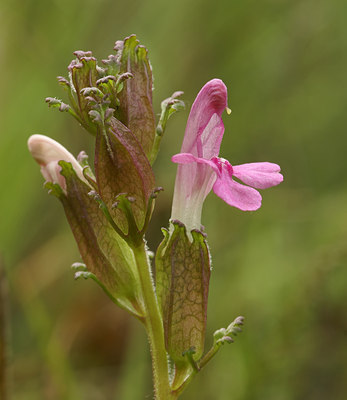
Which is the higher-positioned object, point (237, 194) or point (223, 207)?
point (223, 207)

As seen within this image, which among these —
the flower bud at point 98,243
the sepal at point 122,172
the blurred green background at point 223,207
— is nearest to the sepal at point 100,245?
the flower bud at point 98,243

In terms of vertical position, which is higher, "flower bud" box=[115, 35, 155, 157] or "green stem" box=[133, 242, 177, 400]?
"flower bud" box=[115, 35, 155, 157]

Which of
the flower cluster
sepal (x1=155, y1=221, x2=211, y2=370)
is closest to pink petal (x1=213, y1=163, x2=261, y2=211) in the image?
the flower cluster

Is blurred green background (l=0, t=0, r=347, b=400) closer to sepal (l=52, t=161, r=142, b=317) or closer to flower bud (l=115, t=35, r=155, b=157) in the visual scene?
sepal (l=52, t=161, r=142, b=317)

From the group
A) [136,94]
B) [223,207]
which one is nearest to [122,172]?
[136,94]

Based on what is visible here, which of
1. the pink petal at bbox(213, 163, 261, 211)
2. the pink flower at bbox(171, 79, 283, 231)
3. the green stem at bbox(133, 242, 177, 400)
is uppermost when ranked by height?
the pink flower at bbox(171, 79, 283, 231)

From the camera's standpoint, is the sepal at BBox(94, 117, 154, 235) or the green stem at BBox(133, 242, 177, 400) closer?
the sepal at BBox(94, 117, 154, 235)

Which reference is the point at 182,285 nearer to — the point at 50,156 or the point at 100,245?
the point at 100,245
